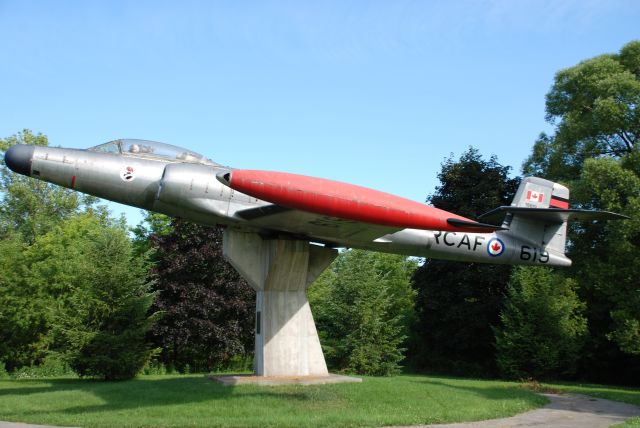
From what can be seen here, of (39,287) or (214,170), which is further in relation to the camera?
(39,287)

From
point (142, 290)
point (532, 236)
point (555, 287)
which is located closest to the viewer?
point (532, 236)

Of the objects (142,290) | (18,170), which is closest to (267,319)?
(18,170)

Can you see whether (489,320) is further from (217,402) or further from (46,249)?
(46,249)

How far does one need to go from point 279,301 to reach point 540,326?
15.2 metres

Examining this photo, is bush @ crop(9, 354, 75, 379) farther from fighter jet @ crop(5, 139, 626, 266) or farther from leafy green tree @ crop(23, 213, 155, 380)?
fighter jet @ crop(5, 139, 626, 266)

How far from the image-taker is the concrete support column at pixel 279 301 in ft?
46.0

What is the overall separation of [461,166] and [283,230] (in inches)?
810

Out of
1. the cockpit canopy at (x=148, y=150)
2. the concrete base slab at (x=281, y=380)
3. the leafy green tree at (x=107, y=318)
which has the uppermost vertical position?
the cockpit canopy at (x=148, y=150)

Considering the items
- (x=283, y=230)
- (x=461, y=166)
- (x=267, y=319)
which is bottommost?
(x=267, y=319)

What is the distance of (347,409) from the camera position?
39.5ft

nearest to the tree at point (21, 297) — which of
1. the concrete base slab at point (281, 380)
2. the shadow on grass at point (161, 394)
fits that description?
the shadow on grass at point (161, 394)

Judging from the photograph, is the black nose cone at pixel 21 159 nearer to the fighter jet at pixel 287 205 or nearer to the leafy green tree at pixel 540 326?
the fighter jet at pixel 287 205

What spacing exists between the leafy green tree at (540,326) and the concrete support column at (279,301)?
13563 millimetres

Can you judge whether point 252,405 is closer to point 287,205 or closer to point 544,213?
point 287,205
